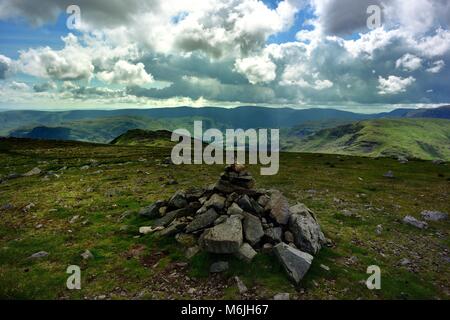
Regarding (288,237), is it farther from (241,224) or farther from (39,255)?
(39,255)

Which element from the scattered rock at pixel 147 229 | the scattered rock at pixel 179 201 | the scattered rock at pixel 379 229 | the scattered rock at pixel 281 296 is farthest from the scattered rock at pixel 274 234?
the scattered rock at pixel 379 229

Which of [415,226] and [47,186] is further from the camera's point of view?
[47,186]

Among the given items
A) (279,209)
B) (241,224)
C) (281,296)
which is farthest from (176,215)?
(281,296)

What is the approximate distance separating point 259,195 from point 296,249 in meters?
6.28

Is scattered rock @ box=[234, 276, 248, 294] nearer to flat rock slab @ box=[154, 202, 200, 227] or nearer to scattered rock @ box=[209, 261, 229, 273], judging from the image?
scattered rock @ box=[209, 261, 229, 273]

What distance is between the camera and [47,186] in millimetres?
40375

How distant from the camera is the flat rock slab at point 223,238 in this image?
Result: 18.2 m

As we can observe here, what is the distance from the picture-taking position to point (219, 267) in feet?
57.7

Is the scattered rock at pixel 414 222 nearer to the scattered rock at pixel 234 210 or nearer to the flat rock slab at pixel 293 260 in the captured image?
the flat rock slab at pixel 293 260

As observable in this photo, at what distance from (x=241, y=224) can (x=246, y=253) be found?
210cm

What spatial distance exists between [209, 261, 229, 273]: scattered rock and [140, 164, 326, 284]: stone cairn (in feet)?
2.43

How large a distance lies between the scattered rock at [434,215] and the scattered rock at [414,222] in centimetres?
234
